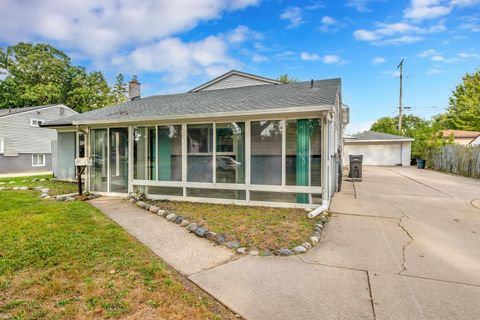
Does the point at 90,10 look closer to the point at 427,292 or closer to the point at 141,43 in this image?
the point at 141,43

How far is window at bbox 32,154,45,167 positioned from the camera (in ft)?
71.2

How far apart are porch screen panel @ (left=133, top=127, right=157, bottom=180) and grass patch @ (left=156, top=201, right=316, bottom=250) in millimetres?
1362

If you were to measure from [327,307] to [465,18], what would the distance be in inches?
726

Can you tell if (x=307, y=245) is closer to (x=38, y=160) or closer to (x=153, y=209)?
(x=153, y=209)

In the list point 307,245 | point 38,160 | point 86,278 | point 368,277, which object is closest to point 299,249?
point 307,245

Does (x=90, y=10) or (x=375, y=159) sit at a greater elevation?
(x=90, y=10)

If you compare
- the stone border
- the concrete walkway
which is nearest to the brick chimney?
the stone border

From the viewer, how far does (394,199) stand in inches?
335

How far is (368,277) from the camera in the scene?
3410 mm

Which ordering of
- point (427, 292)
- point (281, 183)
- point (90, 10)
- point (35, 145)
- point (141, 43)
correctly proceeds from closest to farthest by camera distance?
point (427, 292) < point (281, 183) < point (90, 10) < point (141, 43) < point (35, 145)

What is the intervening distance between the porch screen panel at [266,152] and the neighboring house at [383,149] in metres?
20.1

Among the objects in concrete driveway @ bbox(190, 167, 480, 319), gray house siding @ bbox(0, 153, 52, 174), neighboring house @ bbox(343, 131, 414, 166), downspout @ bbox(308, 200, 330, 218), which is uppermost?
neighboring house @ bbox(343, 131, 414, 166)

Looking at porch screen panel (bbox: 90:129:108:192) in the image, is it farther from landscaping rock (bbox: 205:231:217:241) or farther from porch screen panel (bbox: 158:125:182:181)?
landscaping rock (bbox: 205:231:217:241)

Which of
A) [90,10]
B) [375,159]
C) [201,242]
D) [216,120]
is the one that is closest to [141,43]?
[90,10]
